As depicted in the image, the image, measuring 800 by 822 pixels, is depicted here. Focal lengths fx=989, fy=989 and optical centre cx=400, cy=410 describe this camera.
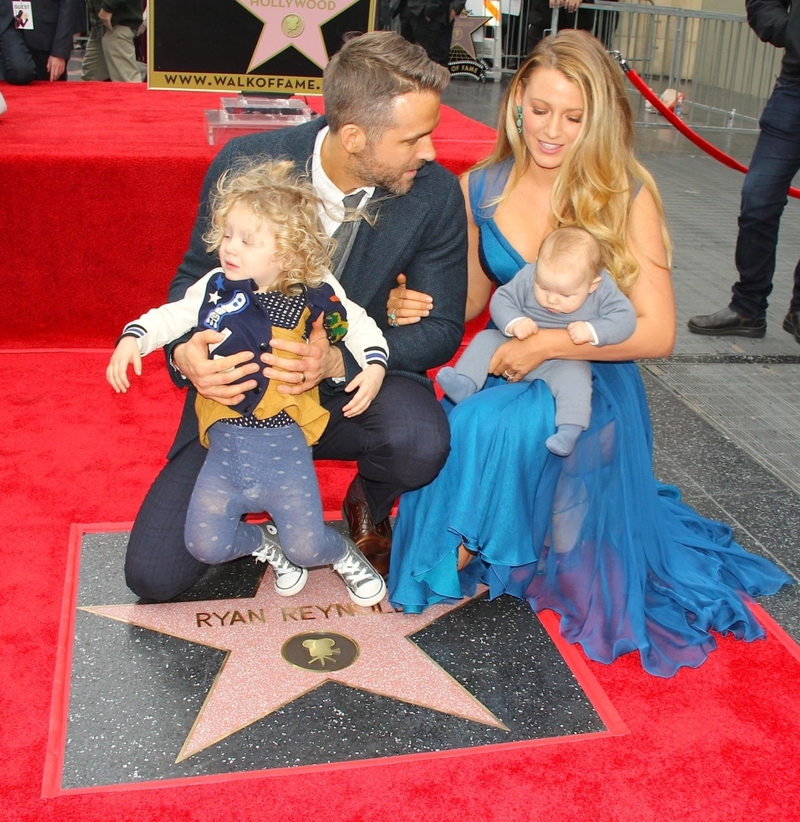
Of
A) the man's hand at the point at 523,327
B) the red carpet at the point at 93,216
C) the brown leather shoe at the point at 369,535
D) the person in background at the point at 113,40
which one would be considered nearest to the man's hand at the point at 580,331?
the man's hand at the point at 523,327

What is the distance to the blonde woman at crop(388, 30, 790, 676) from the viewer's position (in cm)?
244

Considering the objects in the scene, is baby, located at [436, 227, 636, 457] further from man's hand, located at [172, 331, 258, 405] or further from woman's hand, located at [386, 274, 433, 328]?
man's hand, located at [172, 331, 258, 405]

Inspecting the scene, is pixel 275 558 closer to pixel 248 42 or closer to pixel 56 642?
pixel 56 642

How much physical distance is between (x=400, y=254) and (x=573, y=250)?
465 millimetres

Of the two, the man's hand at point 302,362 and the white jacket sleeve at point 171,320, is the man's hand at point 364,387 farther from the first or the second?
the white jacket sleeve at point 171,320

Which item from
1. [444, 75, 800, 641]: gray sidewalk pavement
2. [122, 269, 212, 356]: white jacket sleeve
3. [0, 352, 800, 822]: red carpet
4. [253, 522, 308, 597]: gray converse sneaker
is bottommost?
[444, 75, 800, 641]: gray sidewalk pavement

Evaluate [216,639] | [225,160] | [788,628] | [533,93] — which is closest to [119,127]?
[225,160]

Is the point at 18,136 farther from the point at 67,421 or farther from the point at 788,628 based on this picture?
the point at 788,628

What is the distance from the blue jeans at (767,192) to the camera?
452 cm

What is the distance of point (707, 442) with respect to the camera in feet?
11.9

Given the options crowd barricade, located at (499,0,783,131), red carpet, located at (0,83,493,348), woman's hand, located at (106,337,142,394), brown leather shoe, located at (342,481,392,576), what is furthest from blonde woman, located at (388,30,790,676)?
crowd barricade, located at (499,0,783,131)

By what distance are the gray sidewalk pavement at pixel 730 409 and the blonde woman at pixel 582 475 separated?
377 millimetres

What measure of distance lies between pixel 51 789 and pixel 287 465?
827mm

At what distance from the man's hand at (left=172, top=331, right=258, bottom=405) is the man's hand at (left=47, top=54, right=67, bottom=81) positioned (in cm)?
466
